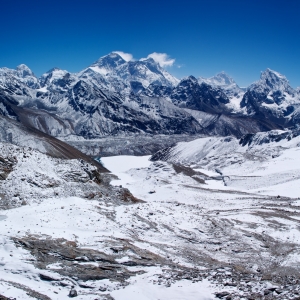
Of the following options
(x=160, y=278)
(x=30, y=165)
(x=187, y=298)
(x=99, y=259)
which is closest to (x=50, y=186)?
(x=30, y=165)

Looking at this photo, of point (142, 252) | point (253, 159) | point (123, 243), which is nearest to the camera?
point (142, 252)

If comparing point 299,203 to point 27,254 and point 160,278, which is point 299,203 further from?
point 27,254

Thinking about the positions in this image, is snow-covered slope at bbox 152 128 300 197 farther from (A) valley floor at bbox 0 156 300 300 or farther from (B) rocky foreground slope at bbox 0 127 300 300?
(A) valley floor at bbox 0 156 300 300

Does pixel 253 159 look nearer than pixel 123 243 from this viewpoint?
No

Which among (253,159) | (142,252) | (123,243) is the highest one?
(253,159)

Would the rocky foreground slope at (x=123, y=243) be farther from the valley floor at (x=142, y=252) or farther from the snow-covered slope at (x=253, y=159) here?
the snow-covered slope at (x=253, y=159)

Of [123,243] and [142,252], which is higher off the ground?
[123,243]

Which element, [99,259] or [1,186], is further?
[1,186]

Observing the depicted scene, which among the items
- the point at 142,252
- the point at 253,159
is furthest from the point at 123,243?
the point at 253,159

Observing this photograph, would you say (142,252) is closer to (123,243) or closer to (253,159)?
(123,243)

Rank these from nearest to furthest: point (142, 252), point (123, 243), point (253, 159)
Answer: point (142, 252) → point (123, 243) → point (253, 159)

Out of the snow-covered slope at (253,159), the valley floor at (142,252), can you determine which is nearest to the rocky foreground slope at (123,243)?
the valley floor at (142,252)
